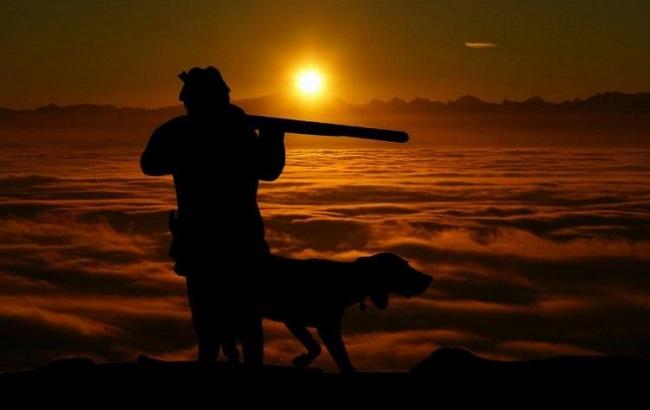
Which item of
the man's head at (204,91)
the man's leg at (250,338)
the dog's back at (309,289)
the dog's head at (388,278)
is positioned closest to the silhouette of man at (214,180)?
the man's head at (204,91)

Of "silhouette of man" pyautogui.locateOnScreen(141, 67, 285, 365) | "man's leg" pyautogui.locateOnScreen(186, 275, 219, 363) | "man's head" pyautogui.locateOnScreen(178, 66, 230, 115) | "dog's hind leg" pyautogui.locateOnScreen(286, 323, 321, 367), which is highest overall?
"man's head" pyautogui.locateOnScreen(178, 66, 230, 115)

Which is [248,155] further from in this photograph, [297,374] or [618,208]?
[618,208]

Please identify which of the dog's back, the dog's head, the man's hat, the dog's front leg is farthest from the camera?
the dog's head

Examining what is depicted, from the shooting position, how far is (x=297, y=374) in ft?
24.8

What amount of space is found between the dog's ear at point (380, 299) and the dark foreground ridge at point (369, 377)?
0.57m

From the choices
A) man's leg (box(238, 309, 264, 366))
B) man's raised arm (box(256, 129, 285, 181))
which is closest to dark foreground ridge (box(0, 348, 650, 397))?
man's leg (box(238, 309, 264, 366))

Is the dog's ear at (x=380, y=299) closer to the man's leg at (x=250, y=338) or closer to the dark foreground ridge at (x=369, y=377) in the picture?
the dark foreground ridge at (x=369, y=377)

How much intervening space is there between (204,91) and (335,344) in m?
2.37

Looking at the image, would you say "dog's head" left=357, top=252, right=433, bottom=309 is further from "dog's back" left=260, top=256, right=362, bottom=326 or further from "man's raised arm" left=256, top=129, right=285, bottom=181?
"man's raised arm" left=256, top=129, right=285, bottom=181

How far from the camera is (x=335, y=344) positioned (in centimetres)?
786

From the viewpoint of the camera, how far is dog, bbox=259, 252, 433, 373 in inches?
305

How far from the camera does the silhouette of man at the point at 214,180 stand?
23.0 feet

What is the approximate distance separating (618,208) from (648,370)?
289ft

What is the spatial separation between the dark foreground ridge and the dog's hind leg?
248 millimetres
